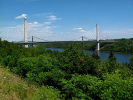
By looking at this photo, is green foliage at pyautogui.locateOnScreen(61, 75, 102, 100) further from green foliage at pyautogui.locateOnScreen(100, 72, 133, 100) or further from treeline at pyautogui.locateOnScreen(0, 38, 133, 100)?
green foliage at pyautogui.locateOnScreen(100, 72, 133, 100)

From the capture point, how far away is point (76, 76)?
551 cm

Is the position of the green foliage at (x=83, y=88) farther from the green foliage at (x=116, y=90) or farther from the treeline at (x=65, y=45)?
the treeline at (x=65, y=45)

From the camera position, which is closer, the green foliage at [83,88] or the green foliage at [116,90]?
the green foliage at [116,90]

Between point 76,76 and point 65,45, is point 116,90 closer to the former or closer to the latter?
point 76,76

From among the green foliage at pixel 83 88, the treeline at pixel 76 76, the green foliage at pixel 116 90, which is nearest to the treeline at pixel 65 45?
the treeline at pixel 76 76

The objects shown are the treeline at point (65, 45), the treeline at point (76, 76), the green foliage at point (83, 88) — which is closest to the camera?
the treeline at point (76, 76)

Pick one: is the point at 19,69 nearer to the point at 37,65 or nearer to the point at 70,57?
the point at 37,65

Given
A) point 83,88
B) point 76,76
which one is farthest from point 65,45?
point 83,88

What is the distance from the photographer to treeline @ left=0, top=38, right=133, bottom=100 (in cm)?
450

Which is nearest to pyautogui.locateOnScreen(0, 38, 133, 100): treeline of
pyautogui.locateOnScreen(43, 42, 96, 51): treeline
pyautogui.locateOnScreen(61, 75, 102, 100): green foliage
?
pyautogui.locateOnScreen(61, 75, 102, 100): green foliage

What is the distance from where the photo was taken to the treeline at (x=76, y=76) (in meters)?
4.50

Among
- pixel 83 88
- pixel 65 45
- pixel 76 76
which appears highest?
pixel 65 45

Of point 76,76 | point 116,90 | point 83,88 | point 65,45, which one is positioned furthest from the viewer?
point 65,45

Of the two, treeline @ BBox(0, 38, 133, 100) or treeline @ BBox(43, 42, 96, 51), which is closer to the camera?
treeline @ BBox(0, 38, 133, 100)
